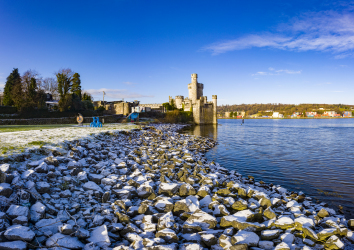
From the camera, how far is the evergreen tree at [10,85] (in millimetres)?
40706

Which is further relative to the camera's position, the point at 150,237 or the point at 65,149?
the point at 65,149

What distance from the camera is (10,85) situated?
140 ft

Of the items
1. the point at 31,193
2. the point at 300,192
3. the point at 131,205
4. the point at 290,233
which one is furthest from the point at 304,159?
the point at 31,193

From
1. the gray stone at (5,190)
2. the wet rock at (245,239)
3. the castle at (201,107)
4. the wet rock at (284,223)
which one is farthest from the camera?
the castle at (201,107)

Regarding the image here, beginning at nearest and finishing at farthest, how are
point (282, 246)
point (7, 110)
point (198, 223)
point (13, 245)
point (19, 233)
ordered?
point (13, 245)
point (19, 233)
point (282, 246)
point (198, 223)
point (7, 110)

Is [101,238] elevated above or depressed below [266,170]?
above

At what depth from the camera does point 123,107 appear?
5091 cm

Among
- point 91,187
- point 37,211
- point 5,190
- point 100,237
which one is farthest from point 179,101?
point 100,237

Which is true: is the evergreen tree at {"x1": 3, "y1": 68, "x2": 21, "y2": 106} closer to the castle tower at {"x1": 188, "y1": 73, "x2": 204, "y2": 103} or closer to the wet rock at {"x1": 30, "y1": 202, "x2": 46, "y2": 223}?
the wet rock at {"x1": 30, "y1": 202, "x2": 46, "y2": 223}

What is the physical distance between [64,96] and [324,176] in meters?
42.3

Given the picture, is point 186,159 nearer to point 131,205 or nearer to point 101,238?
point 131,205

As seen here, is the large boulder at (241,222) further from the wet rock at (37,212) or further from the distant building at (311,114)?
the distant building at (311,114)

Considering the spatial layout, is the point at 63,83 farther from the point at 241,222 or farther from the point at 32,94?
the point at 241,222

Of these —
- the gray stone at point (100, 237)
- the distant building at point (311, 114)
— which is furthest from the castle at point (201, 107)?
the distant building at point (311, 114)
